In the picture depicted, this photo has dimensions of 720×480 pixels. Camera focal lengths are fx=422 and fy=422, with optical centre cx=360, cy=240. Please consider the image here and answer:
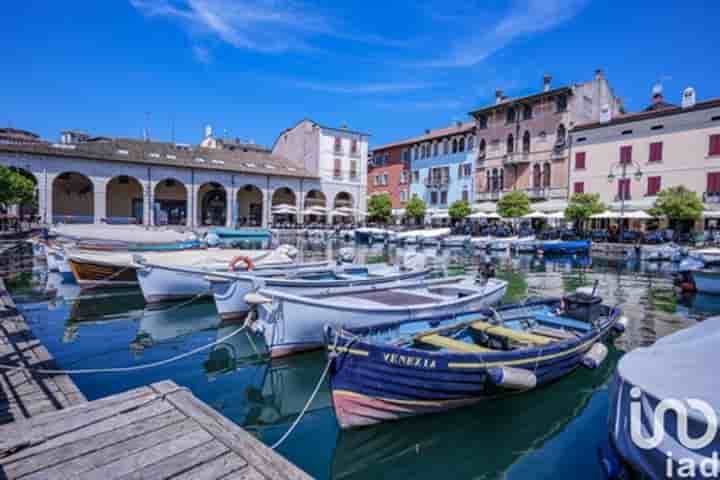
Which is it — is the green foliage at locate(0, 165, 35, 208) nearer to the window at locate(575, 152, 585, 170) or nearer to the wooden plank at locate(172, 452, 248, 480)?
the wooden plank at locate(172, 452, 248, 480)

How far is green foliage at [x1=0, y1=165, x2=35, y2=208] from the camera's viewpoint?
26484 millimetres

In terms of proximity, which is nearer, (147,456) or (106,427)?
(147,456)

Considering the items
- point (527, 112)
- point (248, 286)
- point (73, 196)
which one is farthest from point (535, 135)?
point (73, 196)

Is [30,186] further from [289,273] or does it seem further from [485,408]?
[485,408]

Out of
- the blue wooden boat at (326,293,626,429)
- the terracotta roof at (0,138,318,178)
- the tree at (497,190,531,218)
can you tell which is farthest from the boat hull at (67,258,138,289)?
the tree at (497,190,531,218)

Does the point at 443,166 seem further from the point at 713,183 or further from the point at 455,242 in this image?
the point at 713,183

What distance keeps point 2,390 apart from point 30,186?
98.5 feet

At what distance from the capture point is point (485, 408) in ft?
20.2

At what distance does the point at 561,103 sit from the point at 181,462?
42798 millimetres

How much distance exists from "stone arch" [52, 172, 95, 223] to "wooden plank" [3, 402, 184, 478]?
3581cm

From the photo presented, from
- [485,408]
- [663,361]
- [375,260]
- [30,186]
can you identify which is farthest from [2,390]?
[30,186]

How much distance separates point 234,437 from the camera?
3137 millimetres

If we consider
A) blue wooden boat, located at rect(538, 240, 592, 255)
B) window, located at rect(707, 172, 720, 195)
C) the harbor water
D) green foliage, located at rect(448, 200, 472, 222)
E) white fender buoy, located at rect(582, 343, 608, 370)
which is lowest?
the harbor water

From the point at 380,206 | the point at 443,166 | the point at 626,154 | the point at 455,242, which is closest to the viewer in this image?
the point at 626,154
